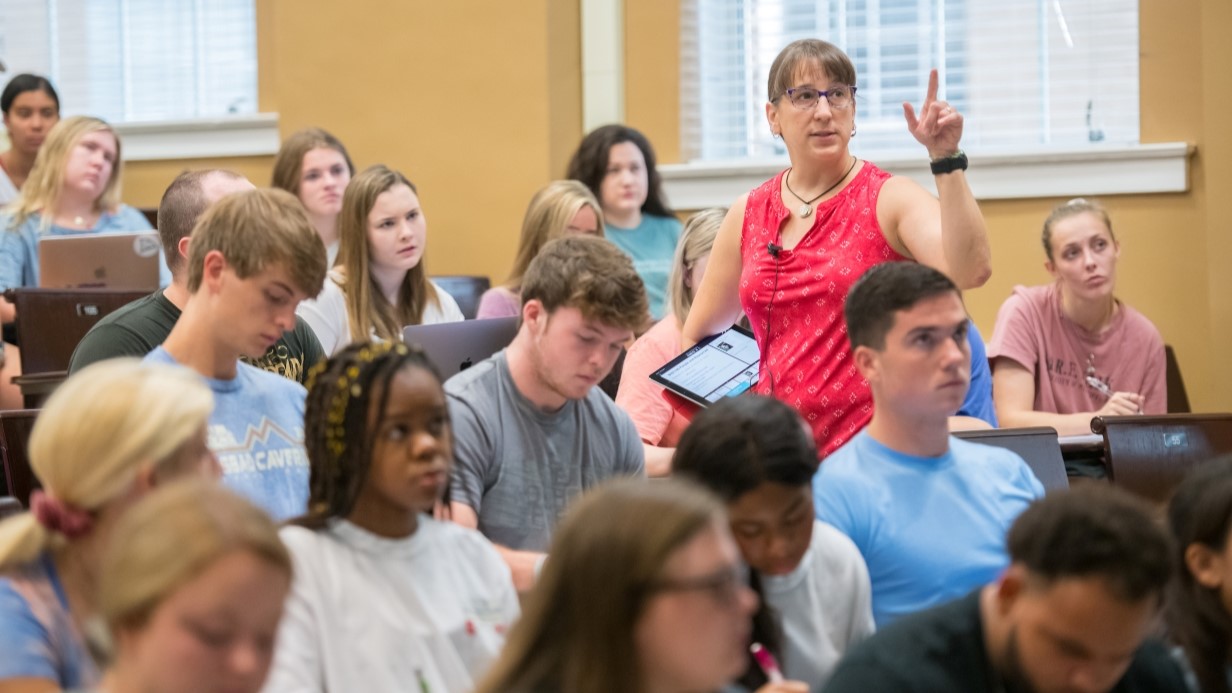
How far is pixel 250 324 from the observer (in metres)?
2.39

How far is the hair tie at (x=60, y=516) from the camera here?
1.65m

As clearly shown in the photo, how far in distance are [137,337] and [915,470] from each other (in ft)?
4.31

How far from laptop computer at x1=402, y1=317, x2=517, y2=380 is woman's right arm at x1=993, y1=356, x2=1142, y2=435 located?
1.57 meters

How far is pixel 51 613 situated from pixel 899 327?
1.34 meters

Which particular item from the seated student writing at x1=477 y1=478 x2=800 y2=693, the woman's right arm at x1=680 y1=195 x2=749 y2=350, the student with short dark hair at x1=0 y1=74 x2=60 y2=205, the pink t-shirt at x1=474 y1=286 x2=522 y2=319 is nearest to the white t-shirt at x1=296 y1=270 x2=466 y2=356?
the pink t-shirt at x1=474 y1=286 x2=522 y2=319

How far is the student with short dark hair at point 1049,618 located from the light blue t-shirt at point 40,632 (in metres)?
0.82

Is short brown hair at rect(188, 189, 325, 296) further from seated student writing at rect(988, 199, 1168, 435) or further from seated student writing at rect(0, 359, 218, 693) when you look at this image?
seated student writing at rect(988, 199, 1168, 435)

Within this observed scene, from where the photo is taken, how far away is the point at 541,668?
135 cm

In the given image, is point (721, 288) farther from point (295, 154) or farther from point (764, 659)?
point (295, 154)

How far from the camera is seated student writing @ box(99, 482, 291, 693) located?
134 centimetres

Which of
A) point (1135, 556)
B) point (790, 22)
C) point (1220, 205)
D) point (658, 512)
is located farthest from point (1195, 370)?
point (658, 512)

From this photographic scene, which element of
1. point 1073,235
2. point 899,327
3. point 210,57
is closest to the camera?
point 899,327

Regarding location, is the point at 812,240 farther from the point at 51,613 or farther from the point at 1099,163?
the point at 1099,163

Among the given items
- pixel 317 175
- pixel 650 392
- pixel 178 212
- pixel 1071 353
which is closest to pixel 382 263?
pixel 317 175
